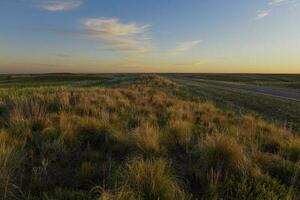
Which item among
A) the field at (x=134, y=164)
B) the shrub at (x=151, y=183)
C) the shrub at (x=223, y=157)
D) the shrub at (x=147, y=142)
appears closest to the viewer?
the shrub at (x=151, y=183)

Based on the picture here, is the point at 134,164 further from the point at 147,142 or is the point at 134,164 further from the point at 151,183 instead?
the point at 147,142

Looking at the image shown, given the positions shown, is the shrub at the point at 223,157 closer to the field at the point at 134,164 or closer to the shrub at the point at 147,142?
the field at the point at 134,164

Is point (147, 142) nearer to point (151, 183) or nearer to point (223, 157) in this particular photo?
point (223, 157)

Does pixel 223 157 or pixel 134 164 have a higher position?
pixel 134 164

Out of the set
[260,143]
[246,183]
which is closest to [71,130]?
[246,183]

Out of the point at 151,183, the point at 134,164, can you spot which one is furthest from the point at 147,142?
the point at 151,183

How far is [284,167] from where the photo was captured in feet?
14.6

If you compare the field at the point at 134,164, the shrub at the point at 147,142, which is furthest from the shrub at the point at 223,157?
the shrub at the point at 147,142

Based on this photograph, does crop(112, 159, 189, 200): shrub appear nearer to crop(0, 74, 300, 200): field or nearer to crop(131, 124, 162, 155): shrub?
crop(0, 74, 300, 200): field

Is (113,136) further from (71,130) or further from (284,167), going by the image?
(284,167)

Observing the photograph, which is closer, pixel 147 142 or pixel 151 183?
pixel 151 183

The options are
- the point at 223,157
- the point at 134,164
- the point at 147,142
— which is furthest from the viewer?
the point at 147,142

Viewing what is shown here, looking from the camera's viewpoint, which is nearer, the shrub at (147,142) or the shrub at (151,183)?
the shrub at (151,183)

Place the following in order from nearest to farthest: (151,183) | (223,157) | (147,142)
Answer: (151,183)
(223,157)
(147,142)
